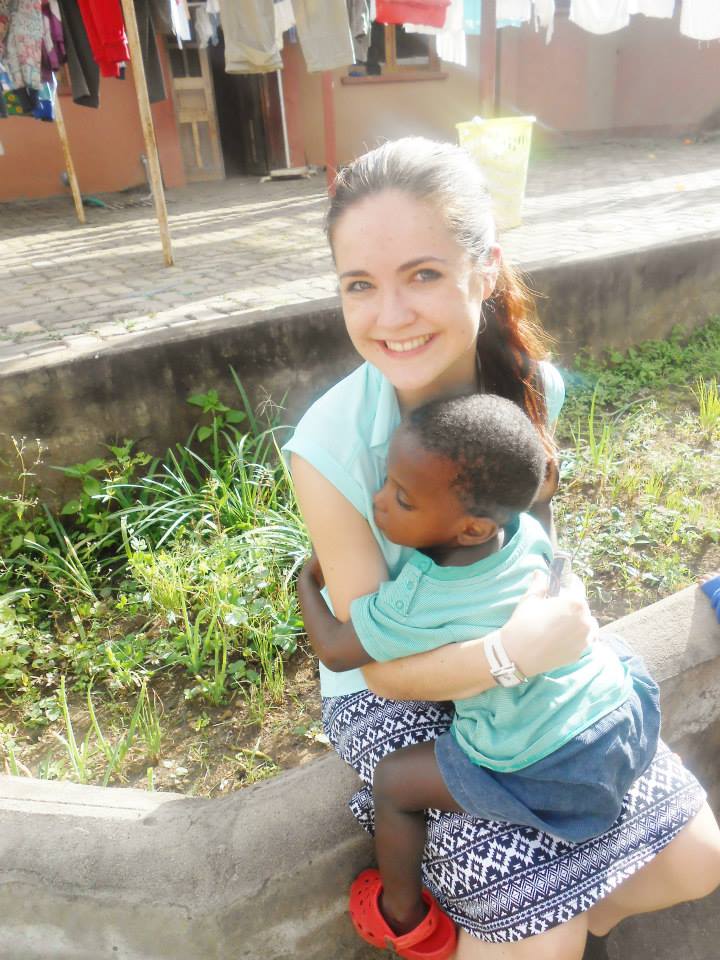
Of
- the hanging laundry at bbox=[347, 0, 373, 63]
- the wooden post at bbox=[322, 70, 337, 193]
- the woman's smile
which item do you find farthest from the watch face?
the hanging laundry at bbox=[347, 0, 373, 63]

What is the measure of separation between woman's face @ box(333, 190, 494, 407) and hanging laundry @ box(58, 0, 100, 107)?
6.67 m

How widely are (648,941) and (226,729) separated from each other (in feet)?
4.08

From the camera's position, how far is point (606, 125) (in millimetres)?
12945

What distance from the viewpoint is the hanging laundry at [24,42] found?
636cm

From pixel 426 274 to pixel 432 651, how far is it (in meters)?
0.72

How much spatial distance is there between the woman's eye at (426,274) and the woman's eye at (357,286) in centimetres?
10

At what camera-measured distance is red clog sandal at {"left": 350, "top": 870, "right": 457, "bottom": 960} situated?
143cm

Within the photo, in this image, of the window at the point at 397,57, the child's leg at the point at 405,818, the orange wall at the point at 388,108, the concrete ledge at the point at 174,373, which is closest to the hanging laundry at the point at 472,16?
the orange wall at the point at 388,108

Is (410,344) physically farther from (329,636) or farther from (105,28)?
(105,28)

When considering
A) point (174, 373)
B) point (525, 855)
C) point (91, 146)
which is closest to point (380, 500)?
point (525, 855)

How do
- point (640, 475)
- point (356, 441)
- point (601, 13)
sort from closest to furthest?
point (356, 441) → point (640, 475) → point (601, 13)

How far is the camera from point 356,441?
5.07ft

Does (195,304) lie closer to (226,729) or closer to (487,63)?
(226,729)

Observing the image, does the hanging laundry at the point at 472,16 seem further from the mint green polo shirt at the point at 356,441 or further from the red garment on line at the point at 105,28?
the mint green polo shirt at the point at 356,441
